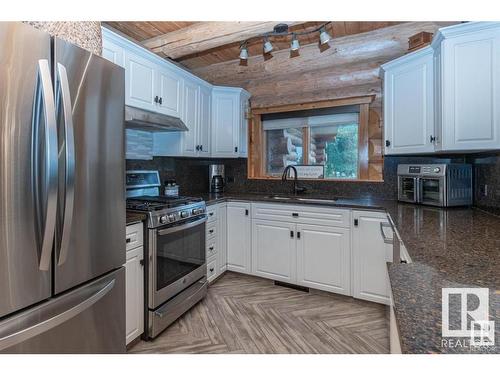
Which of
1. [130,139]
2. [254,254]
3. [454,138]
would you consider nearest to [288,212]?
[254,254]

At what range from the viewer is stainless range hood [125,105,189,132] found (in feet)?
6.48

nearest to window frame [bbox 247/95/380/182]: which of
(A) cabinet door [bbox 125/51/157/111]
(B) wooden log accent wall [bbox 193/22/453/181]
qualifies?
(B) wooden log accent wall [bbox 193/22/453/181]

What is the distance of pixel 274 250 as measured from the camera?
2805 millimetres

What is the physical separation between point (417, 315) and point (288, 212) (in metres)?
2.08

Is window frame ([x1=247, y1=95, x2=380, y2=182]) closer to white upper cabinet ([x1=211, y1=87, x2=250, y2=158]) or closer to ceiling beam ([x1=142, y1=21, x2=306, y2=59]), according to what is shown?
white upper cabinet ([x1=211, y1=87, x2=250, y2=158])

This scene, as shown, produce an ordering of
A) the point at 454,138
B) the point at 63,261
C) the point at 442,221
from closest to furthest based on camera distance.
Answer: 1. the point at 63,261
2. the point at 442,221
3. the point at 454,138

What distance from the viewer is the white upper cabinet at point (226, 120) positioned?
3.30 metres

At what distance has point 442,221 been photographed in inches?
67.7

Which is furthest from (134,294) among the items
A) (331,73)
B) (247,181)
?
(331,73)

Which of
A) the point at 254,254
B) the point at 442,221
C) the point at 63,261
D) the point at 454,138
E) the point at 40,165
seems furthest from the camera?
the point at 254,254

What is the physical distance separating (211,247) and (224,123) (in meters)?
1.55
